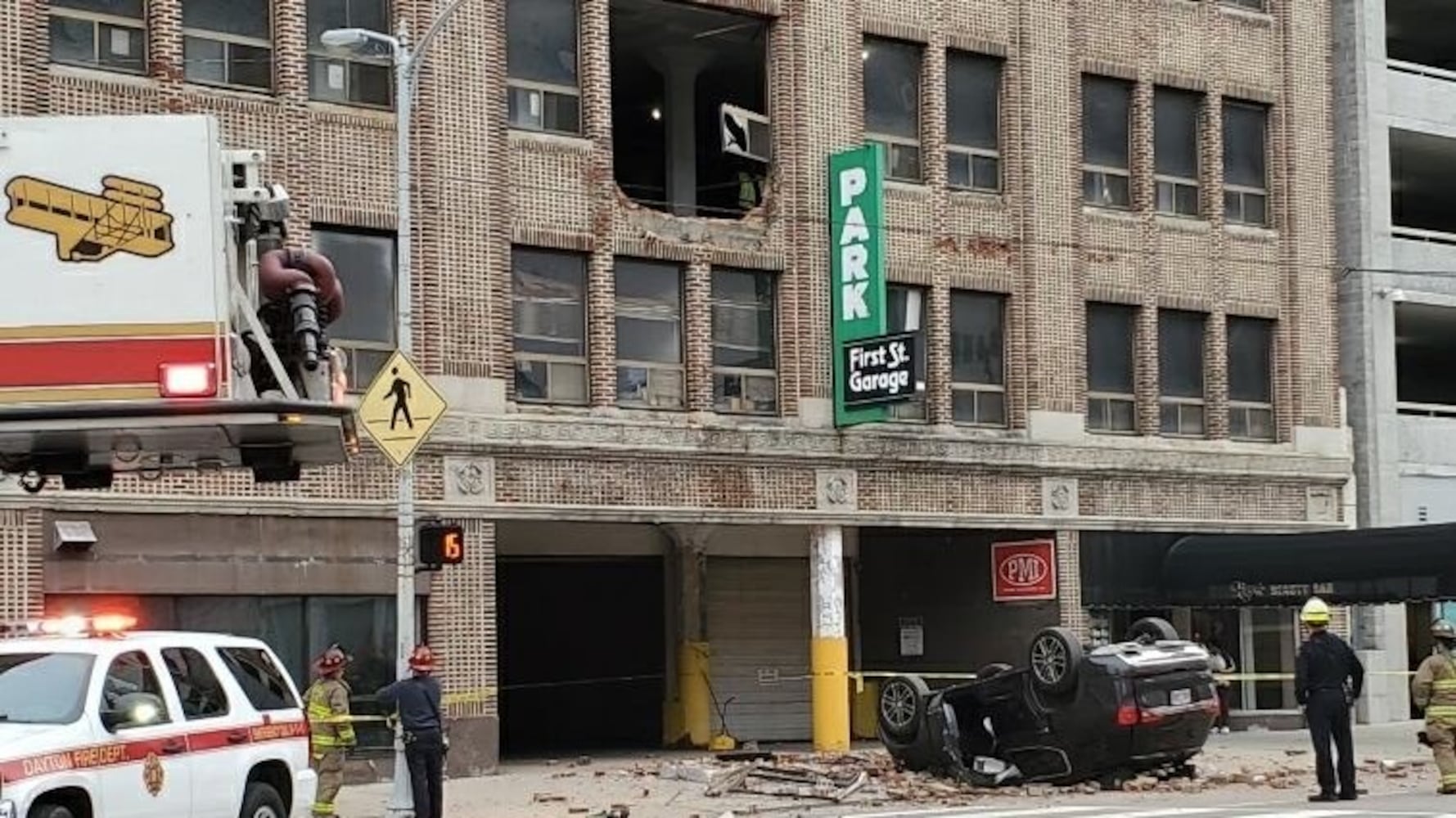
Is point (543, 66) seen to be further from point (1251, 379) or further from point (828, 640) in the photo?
point (1251, 379)

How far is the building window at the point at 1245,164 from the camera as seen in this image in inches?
1348

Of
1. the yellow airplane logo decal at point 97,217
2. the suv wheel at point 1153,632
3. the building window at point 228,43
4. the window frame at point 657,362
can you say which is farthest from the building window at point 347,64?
the yellow airplane logo decal at point 97,217

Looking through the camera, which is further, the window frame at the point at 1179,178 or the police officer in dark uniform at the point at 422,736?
the window frame at the point at 1179,178

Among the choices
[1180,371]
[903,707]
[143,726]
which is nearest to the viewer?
[143,726]

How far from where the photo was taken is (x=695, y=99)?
31828 millimetres

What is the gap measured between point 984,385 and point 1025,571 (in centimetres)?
293

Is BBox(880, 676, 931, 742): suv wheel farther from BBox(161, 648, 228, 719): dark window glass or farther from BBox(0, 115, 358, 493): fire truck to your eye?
BBox(0, 115, 358, 493): fire truck

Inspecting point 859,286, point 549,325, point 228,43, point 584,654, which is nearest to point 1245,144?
point 859,286

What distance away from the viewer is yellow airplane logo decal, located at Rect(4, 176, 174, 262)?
12.5m

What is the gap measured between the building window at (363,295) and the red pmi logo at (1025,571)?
10922 millimetres

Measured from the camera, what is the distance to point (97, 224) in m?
12.6

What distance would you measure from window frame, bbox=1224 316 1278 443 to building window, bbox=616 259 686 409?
33.9 feet

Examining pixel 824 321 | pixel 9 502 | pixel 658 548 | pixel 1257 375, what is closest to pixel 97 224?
pixel 9 502

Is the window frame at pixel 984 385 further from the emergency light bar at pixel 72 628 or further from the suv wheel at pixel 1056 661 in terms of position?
the emergency light bar at pixel 72 628
